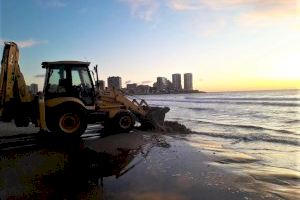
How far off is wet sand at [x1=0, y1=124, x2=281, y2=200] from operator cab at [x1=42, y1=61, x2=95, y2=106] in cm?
231

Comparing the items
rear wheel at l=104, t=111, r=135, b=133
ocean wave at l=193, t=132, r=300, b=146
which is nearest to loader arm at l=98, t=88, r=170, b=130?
rear wheel at l=104, t=111, r=135, b=133

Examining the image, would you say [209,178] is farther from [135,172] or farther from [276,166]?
[276,166]

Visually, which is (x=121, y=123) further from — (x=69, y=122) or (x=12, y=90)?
(x=12, y=90)

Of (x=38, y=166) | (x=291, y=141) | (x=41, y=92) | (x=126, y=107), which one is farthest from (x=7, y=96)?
(x=291, y=141)

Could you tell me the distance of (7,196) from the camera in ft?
20.7

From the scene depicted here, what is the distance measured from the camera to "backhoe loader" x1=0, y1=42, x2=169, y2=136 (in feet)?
39.3

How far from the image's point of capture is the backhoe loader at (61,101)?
39.3 feet

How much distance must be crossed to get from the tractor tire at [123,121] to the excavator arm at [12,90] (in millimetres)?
3826

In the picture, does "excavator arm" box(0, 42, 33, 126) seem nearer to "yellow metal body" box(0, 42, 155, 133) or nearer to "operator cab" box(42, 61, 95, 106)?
"yellow metal body" box(0, 42, 155, 133)

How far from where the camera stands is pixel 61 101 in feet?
41.7

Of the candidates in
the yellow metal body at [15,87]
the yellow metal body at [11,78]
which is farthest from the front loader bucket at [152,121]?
the yellow metal body at [11,78]

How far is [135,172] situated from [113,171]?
1.65ft

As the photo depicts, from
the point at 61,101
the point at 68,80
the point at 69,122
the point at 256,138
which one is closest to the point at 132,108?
the point at 68,80

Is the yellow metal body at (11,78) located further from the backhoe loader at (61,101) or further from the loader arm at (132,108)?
the loader arm at (132,108)
